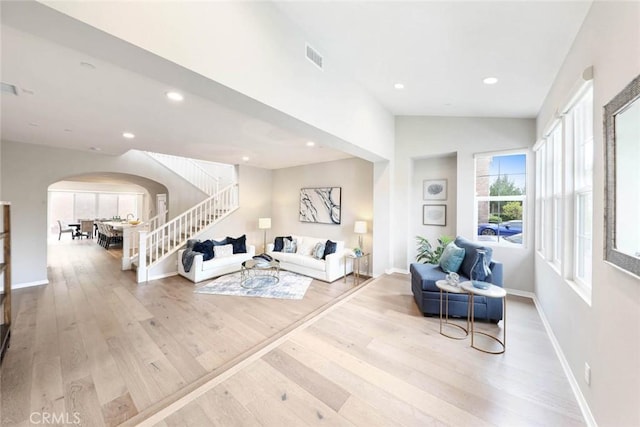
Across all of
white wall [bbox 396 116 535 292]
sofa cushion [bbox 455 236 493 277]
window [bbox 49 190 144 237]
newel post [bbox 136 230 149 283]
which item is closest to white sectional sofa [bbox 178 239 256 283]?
newel post [bbox 136 230 149 283]

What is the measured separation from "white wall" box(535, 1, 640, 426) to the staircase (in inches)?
244

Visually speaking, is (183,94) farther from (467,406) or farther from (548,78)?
(548,78)

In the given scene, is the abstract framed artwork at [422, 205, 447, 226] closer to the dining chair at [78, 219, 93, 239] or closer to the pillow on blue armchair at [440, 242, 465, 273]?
the pillow on blue armchair at [440, 242, 465, 273]

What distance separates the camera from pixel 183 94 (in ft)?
8.85

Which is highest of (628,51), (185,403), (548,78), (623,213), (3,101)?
(548,78)

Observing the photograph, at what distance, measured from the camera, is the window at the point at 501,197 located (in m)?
3.96

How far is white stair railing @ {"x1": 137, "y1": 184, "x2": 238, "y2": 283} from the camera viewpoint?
4.86 meters

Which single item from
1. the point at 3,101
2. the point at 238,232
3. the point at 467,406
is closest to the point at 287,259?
the point at 238,232

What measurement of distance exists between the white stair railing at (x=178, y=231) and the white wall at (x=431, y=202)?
15.2 feet

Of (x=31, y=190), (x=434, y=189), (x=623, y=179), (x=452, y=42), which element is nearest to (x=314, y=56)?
(x=452, y=42)

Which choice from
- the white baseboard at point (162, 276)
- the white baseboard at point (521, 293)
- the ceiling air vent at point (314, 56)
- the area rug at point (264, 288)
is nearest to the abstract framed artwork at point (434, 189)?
the white baseboard at point (521, 293)

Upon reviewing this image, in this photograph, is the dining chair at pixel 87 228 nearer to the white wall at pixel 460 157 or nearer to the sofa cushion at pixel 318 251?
the sofa cushion at pixel 318 251

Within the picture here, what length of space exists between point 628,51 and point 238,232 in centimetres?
687

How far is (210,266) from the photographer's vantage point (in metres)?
5.00
